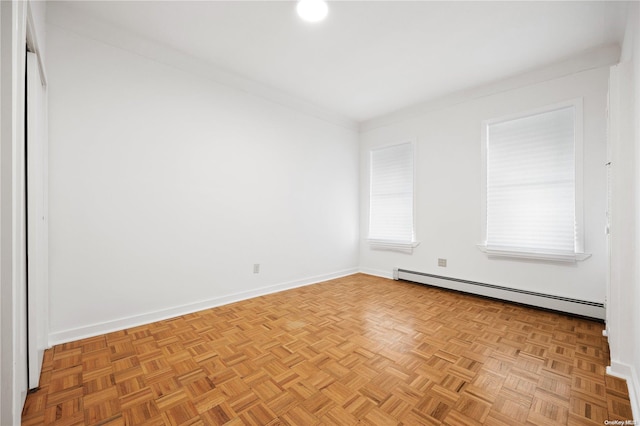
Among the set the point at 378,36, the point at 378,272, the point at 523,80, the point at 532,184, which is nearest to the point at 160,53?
the point at 378,36

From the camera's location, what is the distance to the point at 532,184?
131 inches

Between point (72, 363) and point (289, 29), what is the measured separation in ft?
10.7


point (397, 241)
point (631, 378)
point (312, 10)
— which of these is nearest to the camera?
point (631, 378)

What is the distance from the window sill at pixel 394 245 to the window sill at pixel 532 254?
0.99 metres

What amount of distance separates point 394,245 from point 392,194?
874 mm

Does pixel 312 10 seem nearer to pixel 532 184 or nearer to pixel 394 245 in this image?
pixel 532 184

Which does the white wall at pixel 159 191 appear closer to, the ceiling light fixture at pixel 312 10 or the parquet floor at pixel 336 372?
the parquet floor at pixel 336 372

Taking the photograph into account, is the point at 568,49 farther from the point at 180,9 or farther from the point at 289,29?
the point at 180,9

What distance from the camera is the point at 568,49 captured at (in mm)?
2906

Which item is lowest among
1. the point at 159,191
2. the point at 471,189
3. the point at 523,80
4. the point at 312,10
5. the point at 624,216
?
the point at 624,216

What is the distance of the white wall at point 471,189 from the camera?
9.56ft

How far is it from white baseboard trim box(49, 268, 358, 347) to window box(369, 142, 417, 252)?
1.68 metres

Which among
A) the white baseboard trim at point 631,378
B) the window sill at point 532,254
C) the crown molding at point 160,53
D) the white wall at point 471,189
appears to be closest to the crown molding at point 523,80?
the white wall at point 471,189

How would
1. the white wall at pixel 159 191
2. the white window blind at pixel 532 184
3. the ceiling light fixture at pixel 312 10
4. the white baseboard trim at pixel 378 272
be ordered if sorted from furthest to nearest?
the white baseboard trim at pixel 378 272 < the white window blind at pixel 532 184 < the white wall at pixel 159 191 < the ceiling light fixture at pixel 312 10
